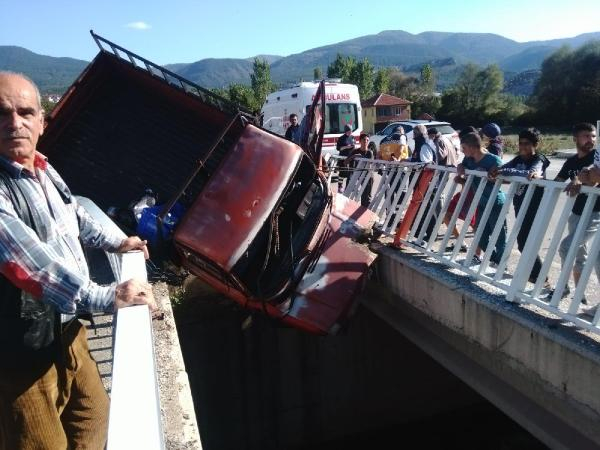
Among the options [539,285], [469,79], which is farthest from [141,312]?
[469,79]

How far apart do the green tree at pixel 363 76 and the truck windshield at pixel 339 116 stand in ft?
230

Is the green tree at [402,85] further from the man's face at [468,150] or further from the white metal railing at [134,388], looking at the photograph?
the white metal railing at [134,388]

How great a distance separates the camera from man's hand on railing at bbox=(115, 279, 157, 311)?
164cm

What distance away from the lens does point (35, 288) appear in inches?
60.7

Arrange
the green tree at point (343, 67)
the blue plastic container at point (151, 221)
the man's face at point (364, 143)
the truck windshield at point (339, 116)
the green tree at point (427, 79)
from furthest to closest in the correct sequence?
1. the green tree at point (343, 67)
2. the green tree at point (427, 79)
3. the truck windshield at point (339, 116)
4. the man's face at point (364, 143)
5. the blue plastic container at point (151, 221)

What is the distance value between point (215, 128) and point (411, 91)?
265 feet

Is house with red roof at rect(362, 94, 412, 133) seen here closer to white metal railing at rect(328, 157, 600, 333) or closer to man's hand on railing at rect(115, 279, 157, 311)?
white metal railing at rect(328, 157, 600, 333)

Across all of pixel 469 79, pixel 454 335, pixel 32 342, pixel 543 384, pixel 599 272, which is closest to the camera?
pixel 32 342

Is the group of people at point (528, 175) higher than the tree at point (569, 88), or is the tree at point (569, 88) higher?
the tree at point (569, 88)

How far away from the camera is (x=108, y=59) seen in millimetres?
6836

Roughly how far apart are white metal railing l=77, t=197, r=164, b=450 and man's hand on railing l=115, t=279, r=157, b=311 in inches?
0.7

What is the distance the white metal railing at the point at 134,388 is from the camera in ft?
4.00

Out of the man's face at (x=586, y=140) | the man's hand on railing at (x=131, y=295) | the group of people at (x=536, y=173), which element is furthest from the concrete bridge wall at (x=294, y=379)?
the man's hand on railing at (x=131, y=295)

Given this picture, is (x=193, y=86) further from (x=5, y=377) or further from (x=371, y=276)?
(x=5, y=377)
